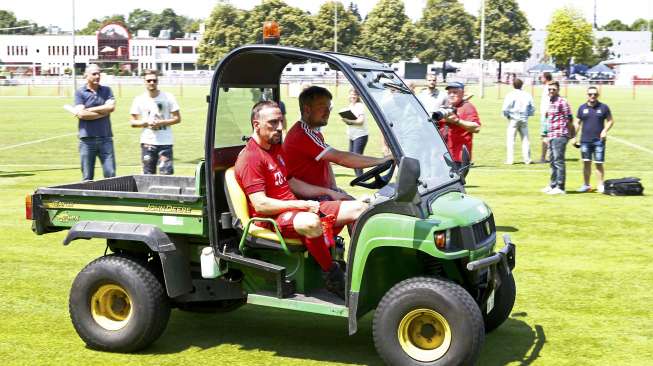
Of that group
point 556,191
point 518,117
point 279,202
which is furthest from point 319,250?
point 518,117

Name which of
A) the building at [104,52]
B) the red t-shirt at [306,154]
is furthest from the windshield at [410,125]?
the building at [104,52]

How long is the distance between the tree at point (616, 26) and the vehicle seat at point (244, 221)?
191495mm

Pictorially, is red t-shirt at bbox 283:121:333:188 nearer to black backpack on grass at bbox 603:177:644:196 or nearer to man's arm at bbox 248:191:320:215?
man's arm at bbox 248:191:320:215

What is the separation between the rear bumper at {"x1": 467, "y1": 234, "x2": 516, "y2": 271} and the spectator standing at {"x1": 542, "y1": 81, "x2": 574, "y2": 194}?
8130 mm

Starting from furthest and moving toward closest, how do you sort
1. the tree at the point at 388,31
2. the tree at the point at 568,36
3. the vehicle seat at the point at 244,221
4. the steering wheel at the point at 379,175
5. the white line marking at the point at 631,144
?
the tree at the point at 568,36 < the tree at the point at 388,31 < the white line marking at the point at 631,144 < the steering wheel at the point at 379,175 < the vehicle seat at the point at 244,221

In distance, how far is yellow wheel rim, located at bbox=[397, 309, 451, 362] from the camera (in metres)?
5.08

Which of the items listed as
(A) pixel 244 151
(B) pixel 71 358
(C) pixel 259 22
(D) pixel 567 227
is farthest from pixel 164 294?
(C) pixel 259 22

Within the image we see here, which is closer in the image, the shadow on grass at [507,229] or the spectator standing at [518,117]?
the shadow on grass at [507,229]

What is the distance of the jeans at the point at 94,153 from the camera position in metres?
10.9

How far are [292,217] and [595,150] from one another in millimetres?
9918

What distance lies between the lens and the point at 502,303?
6.08 metres

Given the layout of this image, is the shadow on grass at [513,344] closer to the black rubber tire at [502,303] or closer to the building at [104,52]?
the black rubber tire at [502,303]

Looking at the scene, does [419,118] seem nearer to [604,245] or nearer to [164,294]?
[164,294]

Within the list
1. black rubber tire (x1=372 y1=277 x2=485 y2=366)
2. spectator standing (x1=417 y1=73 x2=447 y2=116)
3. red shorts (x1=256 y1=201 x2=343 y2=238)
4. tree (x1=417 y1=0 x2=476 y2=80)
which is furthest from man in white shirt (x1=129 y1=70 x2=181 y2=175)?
tree (x1=417 y1=0 x2=476 y2=80)
